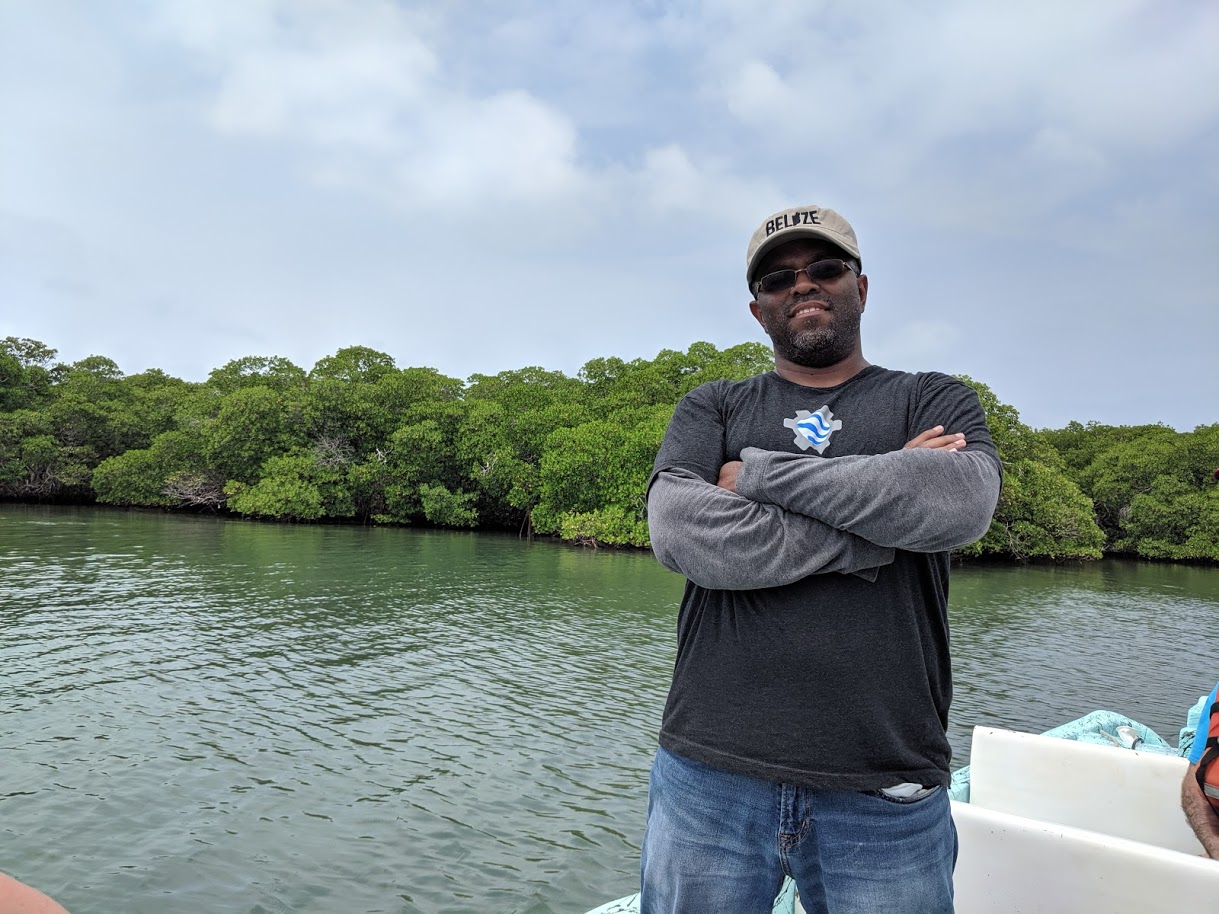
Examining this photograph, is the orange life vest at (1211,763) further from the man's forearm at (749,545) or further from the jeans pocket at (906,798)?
the man's forearm at (749,545)

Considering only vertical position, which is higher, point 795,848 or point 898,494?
point 898,494

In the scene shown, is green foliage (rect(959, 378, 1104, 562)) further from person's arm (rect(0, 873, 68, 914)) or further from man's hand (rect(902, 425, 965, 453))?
person's arm (rect(0, 873, 68, 914))

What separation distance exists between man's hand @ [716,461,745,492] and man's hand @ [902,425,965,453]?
1.41 ft

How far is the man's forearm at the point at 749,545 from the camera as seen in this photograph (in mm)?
1852

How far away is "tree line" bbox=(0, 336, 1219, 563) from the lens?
35.1m

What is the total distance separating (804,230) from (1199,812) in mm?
1986

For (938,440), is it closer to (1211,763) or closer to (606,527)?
(1211,763)

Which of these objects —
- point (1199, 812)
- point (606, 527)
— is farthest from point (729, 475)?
point (606, 527)

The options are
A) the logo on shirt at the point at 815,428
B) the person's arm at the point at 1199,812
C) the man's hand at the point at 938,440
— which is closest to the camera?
the man's hand at the point at 938,440

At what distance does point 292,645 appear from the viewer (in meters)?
12.2

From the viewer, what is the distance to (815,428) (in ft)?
6.93

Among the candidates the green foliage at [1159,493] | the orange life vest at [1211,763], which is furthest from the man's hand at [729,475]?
the green foliage at [1159,493]

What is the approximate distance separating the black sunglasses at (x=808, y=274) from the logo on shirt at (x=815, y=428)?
1.13 feet

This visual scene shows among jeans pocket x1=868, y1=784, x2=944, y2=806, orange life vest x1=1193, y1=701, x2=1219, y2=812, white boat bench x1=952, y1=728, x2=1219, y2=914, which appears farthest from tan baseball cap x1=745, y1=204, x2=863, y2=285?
white boat bench x1=952, y1=728, x2=1219, y2=914
